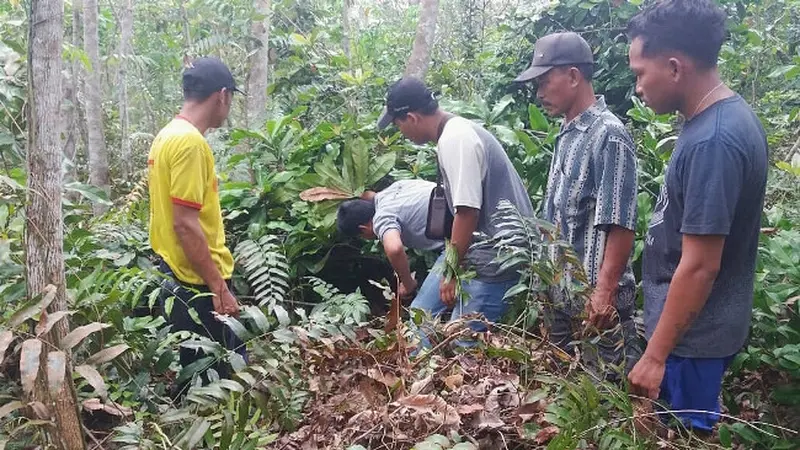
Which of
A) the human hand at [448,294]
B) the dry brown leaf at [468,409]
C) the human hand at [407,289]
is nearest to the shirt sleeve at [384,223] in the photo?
the human hand at [407,289]

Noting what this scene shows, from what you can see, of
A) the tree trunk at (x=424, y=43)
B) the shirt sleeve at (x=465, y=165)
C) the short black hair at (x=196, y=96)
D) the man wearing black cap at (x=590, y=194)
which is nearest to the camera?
the man wearing black cap at (x=590, y=194)

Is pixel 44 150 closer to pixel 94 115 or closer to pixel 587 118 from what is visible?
pixel 587 118

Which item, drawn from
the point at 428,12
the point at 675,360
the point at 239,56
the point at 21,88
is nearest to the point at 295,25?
the point at 239,56

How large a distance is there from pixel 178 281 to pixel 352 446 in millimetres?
1655

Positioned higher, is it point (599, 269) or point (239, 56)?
point (239, 56)

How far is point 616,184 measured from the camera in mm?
2541

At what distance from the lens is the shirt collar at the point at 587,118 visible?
2689 mm

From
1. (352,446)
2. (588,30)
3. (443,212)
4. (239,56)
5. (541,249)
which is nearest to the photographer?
(352,446)

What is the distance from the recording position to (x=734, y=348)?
204 centimetres

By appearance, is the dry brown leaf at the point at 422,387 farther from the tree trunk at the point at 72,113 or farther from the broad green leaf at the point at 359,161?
the tree trunk at the point at 72,113

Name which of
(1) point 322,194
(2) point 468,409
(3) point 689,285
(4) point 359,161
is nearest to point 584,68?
(3) point 689,285

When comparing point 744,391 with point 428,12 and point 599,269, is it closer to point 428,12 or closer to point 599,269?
Result: point 599,269

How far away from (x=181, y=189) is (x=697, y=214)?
208 cm

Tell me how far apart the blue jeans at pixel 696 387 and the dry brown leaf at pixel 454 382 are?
2.13 feet
